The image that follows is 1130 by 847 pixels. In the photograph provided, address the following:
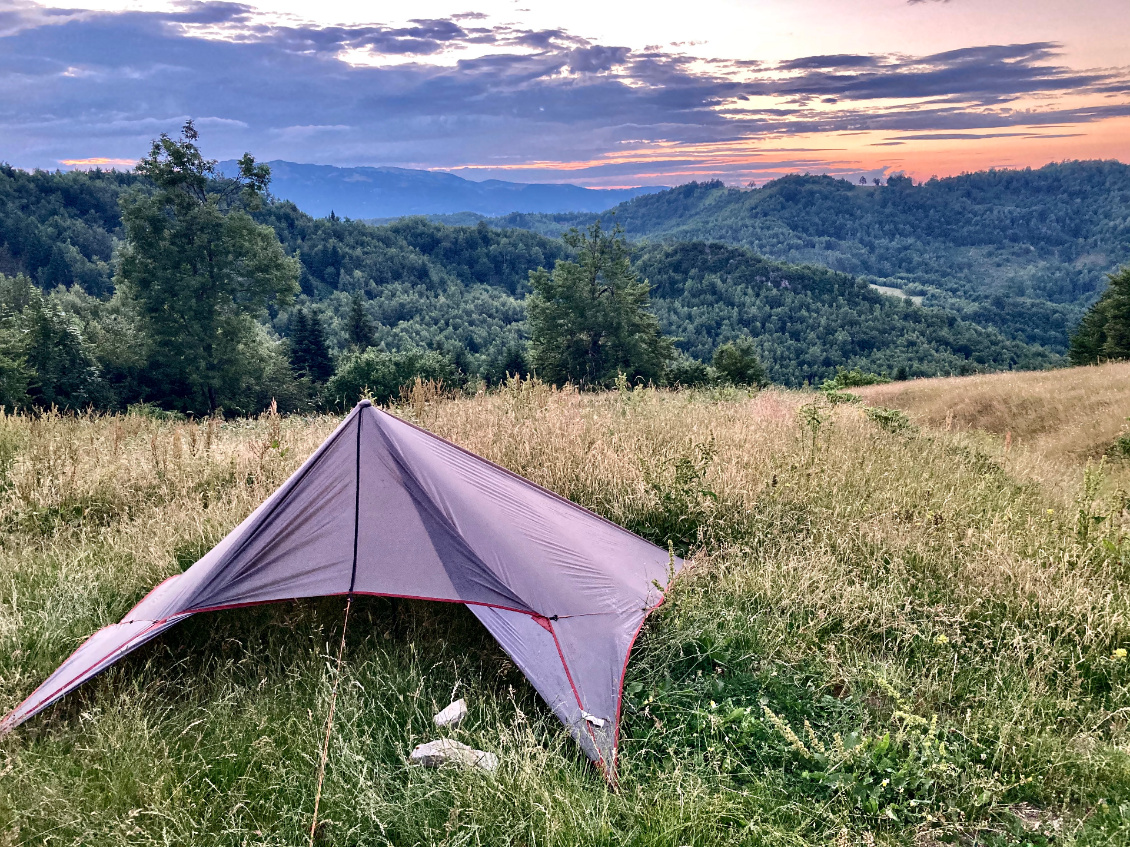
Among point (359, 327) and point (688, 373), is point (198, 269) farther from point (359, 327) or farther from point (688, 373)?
point (688, 373)

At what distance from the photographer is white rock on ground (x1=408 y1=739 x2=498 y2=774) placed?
260 centimetres

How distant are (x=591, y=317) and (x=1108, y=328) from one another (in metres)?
27.6

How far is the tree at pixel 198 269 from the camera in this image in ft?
99.5

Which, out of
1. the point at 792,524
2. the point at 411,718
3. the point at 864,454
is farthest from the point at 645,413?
the point at 411,718

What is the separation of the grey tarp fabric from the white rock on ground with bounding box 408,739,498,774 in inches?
16.8

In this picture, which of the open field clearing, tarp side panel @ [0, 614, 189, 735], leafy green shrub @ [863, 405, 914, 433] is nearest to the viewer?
tarp side panel @ [0, 614, 189, 735]

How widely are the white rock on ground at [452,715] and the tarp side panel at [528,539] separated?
1.88 feet

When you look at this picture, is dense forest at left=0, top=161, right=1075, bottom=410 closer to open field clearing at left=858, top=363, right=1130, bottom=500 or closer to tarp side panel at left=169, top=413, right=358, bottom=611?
open field clearing at left=858, top=363, right=1130, bottom=500

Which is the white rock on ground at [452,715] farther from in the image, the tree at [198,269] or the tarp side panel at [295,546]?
the tree at [198,269]

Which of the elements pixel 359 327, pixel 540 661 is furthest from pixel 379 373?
pixel 540 661

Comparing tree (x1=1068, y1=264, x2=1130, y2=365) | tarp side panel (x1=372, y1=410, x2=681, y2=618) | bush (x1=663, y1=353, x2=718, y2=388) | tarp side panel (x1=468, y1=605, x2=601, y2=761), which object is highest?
tarp side panel (x1=372, y1=410, x2=681, y2=618)

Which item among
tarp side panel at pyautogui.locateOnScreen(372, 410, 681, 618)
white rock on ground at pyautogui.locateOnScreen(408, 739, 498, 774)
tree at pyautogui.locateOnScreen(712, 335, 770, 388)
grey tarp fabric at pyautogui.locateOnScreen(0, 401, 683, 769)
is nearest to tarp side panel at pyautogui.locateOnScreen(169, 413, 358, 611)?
grey tarp fabric at pyautogui.locateOnScreen(0, 401, 683, 769)

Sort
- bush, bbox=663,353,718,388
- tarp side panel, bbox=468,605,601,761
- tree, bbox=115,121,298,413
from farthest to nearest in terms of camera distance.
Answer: bush, bbox=663,353,718,388, tree, bbox=115,121,298,413, tarp side panel, bbox=468,605,601,761

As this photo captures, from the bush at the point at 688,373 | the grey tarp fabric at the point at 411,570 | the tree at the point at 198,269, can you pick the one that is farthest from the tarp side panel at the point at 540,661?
the bush at the point at 688,373
